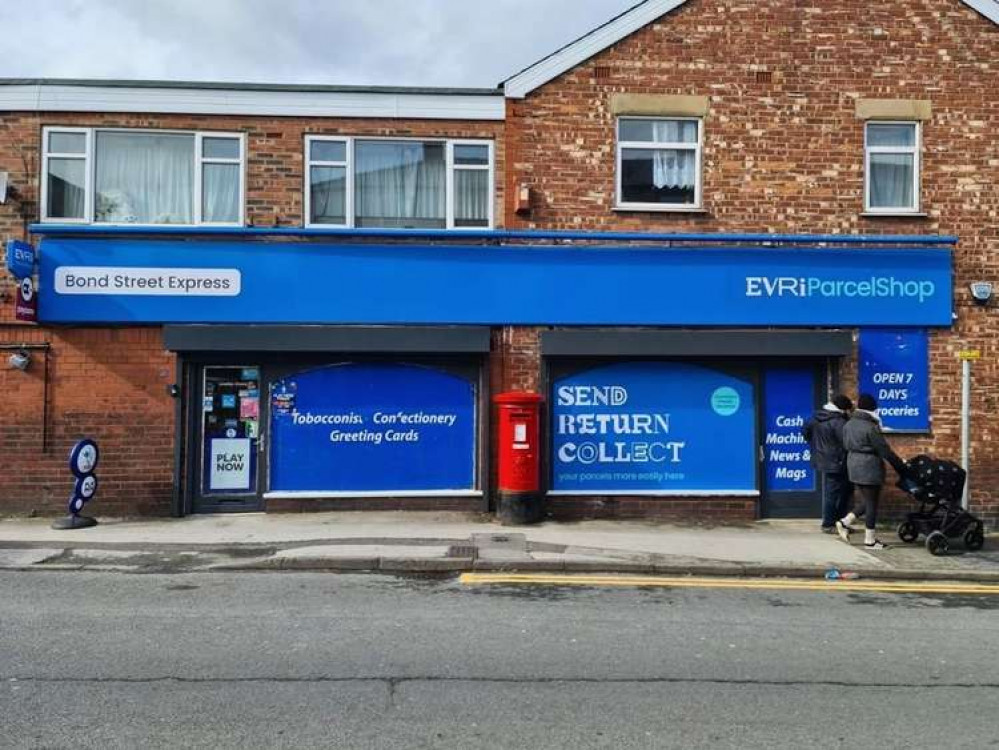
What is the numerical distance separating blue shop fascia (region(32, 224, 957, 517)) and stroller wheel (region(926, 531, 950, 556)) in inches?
94.7

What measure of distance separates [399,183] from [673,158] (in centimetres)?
387

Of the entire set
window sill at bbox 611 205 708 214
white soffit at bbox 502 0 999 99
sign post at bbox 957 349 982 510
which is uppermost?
white soffit at bbox 502 0 999 99

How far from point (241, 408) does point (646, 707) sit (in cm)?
814

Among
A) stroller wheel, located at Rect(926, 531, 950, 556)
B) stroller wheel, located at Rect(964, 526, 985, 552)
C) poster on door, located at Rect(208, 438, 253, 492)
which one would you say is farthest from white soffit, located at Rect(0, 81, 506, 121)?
stroller wheel, located at Rect(964, 526, 985, 552)

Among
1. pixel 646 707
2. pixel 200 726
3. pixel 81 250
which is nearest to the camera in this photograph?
pixel 200 726

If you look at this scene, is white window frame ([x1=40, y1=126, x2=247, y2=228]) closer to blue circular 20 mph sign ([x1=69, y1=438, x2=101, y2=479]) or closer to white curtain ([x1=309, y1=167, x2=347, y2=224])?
white curtain ([x1=309, y1=167, x2=347, y2=224])

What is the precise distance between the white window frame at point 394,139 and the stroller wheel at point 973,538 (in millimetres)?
6987

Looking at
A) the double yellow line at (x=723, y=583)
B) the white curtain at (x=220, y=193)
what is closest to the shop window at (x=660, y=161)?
the white curtain at (x=220, y=193)

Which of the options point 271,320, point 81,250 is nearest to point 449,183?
point 271,320

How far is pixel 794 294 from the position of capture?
453 inches

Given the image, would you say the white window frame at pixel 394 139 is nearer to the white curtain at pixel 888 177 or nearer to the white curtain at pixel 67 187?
the white curtain at pixel 67 187

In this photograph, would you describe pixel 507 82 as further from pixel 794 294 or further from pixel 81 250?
pixel 81 250

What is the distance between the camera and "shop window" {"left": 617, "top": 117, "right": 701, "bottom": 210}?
11.8 m

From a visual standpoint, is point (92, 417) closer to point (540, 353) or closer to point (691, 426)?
point (540, 353)
